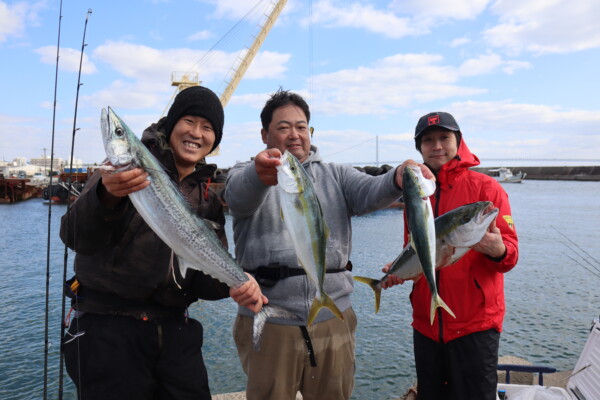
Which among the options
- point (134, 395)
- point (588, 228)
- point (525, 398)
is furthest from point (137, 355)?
point (588, 228)

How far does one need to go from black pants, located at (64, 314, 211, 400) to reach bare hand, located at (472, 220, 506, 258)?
2774 millimetres

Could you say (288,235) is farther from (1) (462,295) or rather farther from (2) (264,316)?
(1) (462,295)

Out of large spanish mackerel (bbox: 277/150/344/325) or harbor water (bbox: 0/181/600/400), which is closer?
large spanish mackerel (bbox: 277/150/344/325)

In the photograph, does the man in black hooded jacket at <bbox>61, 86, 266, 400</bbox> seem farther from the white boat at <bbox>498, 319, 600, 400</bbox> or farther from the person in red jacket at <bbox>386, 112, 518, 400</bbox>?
the white boat at <bbox>498, 319, 600, 400</bbox>

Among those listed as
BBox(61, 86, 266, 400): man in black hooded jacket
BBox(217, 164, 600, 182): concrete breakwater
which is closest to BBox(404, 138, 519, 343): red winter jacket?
BBox(61, 86, 266, 400): man in black hooded jacket

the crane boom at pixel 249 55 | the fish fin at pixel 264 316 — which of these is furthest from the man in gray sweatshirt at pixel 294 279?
the crane boom at pixel 249 55

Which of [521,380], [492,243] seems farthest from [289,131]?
[521,380]

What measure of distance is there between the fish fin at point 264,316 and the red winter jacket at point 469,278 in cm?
161

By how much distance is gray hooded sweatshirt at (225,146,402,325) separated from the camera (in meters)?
3.51

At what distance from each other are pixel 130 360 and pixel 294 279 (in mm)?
1474

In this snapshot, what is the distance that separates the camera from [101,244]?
2945mm

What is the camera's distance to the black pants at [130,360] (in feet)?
10.2

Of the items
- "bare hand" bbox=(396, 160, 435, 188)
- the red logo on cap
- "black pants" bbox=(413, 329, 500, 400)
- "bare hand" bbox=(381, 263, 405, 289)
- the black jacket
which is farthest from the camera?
the red logo on cap

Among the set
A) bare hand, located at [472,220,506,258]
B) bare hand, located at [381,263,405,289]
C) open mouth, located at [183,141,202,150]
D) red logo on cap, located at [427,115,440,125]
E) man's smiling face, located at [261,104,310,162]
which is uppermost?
red logo on cap, located at [427,115,440,125]
